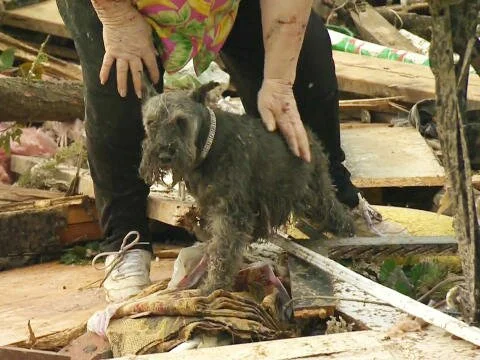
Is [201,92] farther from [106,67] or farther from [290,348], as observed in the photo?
[290,348]

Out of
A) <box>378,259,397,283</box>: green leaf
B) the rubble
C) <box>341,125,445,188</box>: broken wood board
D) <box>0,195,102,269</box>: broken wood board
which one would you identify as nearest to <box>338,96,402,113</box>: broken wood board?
the rubble

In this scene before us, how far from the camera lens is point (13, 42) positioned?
6145 millimetres

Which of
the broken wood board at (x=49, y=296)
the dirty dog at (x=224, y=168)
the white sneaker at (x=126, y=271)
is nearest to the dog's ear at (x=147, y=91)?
the dirty dog at (x=224, y=168)

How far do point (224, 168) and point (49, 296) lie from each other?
96 centimetres

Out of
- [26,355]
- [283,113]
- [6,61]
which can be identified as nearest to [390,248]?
[283,113]

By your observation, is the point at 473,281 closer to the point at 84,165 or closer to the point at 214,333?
the point at 214,333

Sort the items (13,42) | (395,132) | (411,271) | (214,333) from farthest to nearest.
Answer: (13,42)
(395,132)
(411,271)
(214,333)

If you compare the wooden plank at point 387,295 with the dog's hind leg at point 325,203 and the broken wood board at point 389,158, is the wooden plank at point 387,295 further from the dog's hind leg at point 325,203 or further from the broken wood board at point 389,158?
the broken wood board at point 389,158

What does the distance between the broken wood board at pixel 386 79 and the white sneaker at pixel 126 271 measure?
242 cm

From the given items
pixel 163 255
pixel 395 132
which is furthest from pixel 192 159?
pixel 395 132

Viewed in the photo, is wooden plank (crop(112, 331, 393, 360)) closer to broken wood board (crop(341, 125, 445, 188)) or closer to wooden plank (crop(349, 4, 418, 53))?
broken wood board (crop(341, 125, 445, 188))

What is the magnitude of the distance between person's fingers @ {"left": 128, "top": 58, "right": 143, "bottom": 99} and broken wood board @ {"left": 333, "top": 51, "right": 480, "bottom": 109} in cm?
254

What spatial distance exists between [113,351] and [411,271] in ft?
3.29

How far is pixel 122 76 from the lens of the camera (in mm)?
3074
